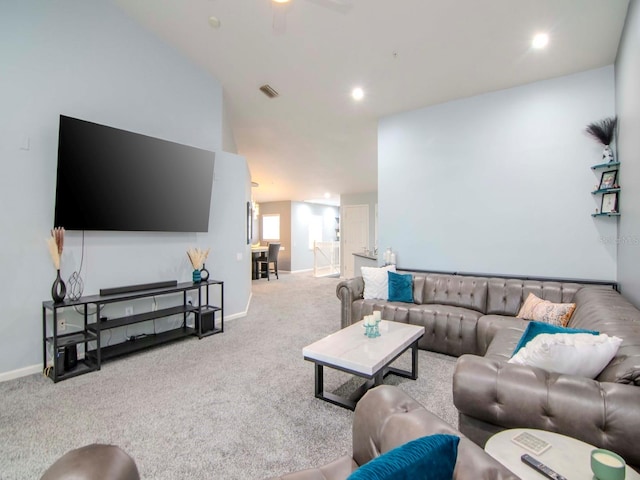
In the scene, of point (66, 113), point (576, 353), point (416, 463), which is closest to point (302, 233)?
point (66, 113)

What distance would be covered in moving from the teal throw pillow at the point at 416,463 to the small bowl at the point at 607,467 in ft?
1.76

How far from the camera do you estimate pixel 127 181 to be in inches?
132

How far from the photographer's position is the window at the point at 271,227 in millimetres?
11670

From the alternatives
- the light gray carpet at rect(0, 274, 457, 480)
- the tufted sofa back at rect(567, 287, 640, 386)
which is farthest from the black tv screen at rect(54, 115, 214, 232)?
the tufted sofa back at rect(567, 287, 640, 386)

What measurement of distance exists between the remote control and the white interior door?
8600mm

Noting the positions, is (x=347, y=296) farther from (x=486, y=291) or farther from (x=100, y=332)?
(x=100, y=332)

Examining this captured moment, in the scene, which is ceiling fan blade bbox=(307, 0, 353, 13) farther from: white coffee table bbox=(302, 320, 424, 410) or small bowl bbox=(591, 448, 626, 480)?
small bowl bbox=(591, 448, 626, 480)

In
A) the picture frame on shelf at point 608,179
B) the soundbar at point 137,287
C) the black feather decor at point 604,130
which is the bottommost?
the soundbar at point 137,287

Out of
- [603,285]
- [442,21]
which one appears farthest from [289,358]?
[442,21]

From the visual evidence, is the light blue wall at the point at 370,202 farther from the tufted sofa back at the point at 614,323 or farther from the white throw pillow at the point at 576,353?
the white throw pillow at the point at 576,353

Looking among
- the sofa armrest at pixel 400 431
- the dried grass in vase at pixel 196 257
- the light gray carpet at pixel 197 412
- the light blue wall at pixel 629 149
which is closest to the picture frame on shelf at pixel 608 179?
the light blue wall at pixel 629 149

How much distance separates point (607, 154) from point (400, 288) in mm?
2655

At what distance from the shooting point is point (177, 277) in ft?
13.1

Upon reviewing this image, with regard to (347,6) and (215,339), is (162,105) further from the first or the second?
(215,339)
